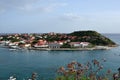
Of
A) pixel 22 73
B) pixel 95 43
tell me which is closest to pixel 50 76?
pixel 22 73

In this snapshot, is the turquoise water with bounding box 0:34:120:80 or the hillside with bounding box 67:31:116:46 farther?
the hillside with bounding box 67:31:116:46

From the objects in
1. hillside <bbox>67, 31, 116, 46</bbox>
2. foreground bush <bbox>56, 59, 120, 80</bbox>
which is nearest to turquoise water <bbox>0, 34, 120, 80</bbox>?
foreground bush <bbox>56, 59, 120, 80</bbox>

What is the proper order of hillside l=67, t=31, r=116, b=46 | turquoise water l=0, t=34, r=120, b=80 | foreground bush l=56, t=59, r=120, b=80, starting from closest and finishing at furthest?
foreground bush l=56, t=59, r=120, b=80
turquoise water l=0, t=34, r=120, b=80
hillside l=67, t=31, r=116, b=46

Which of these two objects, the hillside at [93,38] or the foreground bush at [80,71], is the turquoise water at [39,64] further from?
the hillside at [93,38]

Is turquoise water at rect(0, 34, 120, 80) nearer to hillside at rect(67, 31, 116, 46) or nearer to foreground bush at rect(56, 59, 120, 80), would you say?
foreground bush at rect(56, 59, 120, 80)

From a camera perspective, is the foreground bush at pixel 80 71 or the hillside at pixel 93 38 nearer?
the foreground bush at pixel 80 71

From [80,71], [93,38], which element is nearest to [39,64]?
[80,71]

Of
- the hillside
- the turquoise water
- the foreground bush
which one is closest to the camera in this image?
the foreground bush

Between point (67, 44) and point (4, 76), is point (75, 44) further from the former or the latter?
point (4, 76)

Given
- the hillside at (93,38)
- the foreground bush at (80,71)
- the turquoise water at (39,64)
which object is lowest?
the turquoise water at (39,64)

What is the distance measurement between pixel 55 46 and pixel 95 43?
7959 millimetres

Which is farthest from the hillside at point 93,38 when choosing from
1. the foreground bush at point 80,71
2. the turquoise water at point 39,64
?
the foreground bush at point 80,71

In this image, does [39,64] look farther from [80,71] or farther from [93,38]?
[93,38]

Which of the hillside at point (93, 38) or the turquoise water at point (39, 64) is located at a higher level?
the hillside at point (93, 38)
